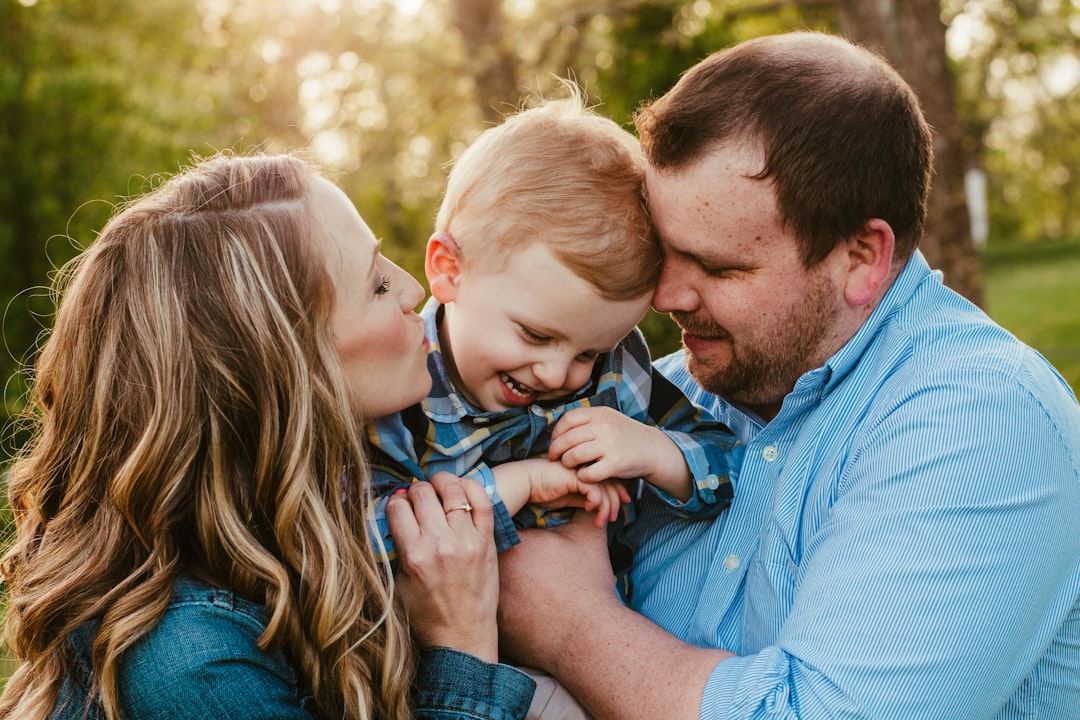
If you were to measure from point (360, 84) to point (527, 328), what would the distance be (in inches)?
353

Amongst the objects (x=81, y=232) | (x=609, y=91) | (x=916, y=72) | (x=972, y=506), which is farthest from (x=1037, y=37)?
(x=972, y=506)

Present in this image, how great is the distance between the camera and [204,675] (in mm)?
1992

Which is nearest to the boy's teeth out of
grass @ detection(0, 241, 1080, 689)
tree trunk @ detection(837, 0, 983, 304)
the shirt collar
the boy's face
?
the boy's face

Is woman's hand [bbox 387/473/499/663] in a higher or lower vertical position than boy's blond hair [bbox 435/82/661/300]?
lower

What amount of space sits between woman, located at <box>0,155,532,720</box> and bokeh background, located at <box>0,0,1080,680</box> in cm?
293

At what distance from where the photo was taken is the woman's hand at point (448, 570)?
94.2 inches

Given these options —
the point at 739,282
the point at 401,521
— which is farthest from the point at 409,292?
the point at 739,282

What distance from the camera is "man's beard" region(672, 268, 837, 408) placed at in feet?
9.07

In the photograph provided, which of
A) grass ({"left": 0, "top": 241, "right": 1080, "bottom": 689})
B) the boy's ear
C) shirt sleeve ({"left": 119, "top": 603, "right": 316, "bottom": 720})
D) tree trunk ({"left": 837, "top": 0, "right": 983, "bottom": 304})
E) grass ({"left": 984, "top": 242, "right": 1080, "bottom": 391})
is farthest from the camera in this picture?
grass ({"left": 984, "top": 242, "right": 1080, "bottom": 391})

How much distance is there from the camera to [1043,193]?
4166 centimetres

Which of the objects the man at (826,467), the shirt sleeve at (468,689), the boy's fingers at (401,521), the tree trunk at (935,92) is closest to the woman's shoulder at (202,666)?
the shirt sleeve at (468,689)

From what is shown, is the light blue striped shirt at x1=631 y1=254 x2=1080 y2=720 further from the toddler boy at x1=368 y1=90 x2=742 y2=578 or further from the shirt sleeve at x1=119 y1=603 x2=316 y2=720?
the shirt sleeve at x1=119 y1=603 x2=316 y2=720

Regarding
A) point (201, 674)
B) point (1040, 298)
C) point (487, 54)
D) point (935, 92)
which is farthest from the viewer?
point (1040, 298)

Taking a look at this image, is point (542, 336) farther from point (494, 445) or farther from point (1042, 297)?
point (1042, 297)
